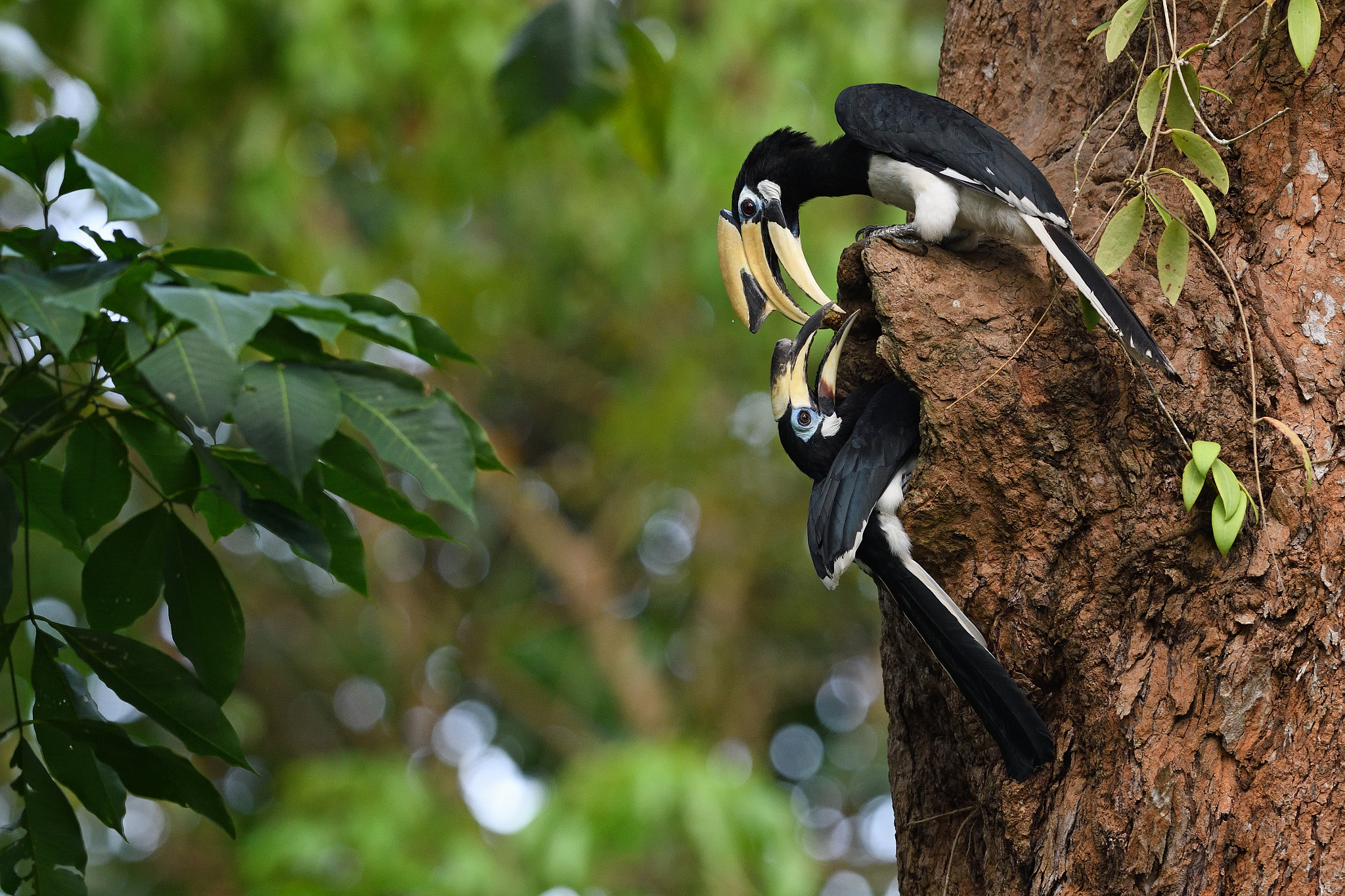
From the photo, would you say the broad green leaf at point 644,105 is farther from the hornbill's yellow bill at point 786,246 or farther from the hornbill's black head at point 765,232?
the hornbill's yellow bill at point 786,246

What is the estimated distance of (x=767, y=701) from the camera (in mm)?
7418

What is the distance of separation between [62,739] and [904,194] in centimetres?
170

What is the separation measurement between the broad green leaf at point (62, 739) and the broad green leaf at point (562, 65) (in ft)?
6.89

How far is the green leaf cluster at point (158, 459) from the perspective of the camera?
4.51ft

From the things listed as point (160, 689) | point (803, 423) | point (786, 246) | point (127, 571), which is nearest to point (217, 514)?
point (127, 571)

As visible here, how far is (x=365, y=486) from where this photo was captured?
1566 mm

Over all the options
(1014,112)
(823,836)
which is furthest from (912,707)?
(823,836)

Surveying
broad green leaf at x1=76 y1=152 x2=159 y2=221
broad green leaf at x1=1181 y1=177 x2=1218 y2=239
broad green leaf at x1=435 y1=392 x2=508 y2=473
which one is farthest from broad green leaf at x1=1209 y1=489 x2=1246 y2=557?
broad green leaf at x1=76 y1=152 x2=159 y2=221

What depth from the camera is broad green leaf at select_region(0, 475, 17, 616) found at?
1394 mm

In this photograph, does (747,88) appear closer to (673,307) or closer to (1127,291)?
(673,307)

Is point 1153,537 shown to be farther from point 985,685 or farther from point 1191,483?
point 985,685

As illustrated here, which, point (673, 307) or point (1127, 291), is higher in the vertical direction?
point (1127, 291)

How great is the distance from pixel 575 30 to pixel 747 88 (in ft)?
7.90

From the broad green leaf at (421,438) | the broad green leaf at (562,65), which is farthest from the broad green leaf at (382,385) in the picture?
the broad green leaf at (562,65)
